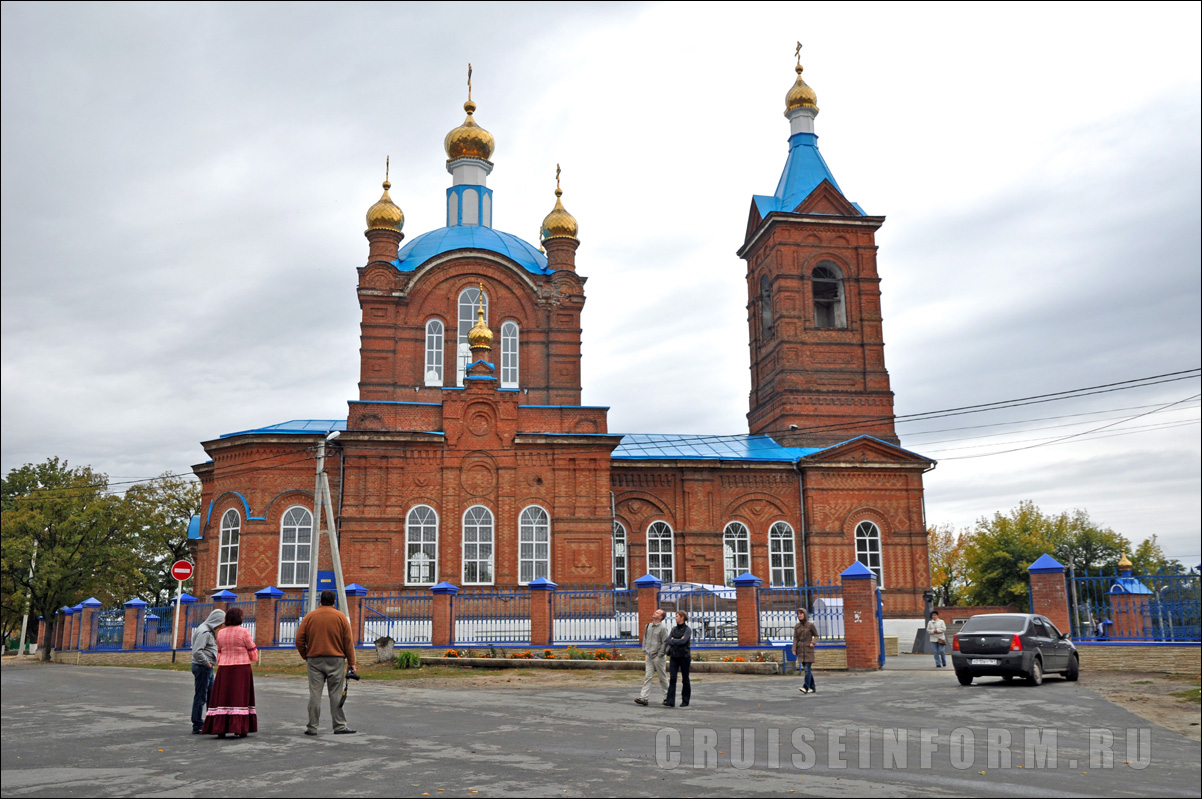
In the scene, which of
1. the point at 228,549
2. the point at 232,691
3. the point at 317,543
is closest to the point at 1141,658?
the point at 232,691

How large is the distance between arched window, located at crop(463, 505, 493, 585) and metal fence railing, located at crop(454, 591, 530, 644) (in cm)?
353

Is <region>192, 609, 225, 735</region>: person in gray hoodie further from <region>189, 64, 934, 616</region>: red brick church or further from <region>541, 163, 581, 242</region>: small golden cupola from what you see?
<region>541, 163, 581, 242</region>: small golden cupola

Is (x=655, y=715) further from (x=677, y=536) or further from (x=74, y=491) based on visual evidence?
(x=74, y=491)

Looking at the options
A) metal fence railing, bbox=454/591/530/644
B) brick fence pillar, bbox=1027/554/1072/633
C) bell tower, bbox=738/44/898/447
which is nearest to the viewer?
brick fence pillar, bbox=1027/554/1072/633

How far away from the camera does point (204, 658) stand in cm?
982

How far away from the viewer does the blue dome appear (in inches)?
1170

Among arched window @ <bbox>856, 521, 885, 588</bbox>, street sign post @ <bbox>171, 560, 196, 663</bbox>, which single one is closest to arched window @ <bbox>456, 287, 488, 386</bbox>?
street sign post @ <bbox>171, 560, 196, 663</bbox>

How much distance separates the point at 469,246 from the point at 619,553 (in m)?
10.3

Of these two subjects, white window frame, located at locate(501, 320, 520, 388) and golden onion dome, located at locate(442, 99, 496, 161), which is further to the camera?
golden onion dome, located at locate(442, 99, 496, 161)

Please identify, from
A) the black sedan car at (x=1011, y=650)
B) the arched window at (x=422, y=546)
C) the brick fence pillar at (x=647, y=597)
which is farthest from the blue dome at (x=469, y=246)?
the black sedan car at (x=1011, y=650)

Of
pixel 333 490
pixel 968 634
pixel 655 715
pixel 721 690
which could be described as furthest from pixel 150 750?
pixel 333 490

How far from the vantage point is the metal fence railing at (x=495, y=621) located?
2067 cm

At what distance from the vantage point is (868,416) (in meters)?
30.4

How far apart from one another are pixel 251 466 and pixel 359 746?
61.1 feet
